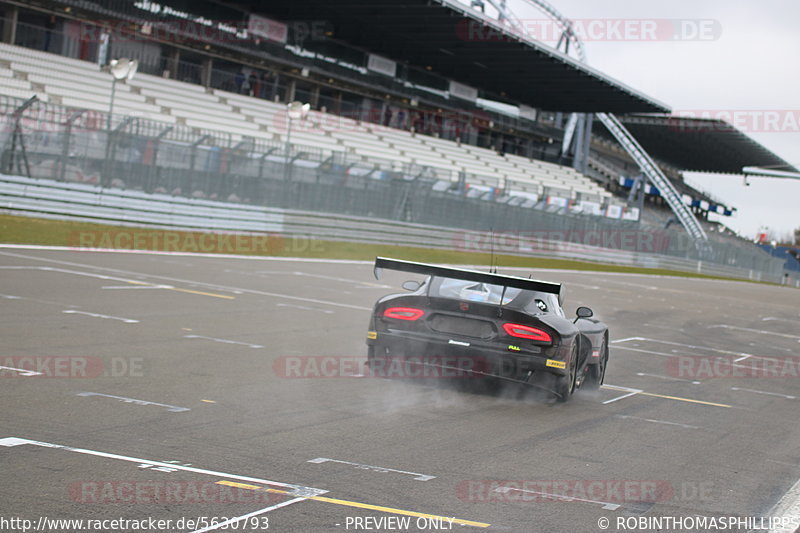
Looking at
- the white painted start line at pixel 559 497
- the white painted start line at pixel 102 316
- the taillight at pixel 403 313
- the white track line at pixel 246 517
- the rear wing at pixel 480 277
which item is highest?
the rear wing at pixel 480 277

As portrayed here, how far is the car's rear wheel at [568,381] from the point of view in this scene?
751cm

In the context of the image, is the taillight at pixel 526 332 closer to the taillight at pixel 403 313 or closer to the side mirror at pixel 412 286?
the taillight at pixel 403 313

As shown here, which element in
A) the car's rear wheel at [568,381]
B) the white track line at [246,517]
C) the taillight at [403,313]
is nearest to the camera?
the white track line at [246,517]

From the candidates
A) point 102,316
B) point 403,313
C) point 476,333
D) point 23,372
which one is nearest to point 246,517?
point 23,372

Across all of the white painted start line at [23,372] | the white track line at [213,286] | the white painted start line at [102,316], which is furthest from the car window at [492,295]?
the white track line at [213,286]

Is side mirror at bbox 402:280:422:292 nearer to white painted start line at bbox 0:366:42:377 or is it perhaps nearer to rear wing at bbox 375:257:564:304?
rear wing at bbox 375:257:564:304

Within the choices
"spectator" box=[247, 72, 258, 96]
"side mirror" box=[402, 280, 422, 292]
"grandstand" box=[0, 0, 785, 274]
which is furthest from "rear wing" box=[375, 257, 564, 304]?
"spectator" box=[247, 72, 258, 96]

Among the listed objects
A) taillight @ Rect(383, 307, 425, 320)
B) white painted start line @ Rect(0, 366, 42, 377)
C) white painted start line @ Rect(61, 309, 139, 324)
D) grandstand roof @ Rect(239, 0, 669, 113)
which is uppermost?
grandstand roof @ Rect(239, 0, 669, 113)

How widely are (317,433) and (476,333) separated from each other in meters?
2.03

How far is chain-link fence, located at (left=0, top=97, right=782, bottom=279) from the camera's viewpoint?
21.6 metres

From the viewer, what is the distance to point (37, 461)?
4609mm

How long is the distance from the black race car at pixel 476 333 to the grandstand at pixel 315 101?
16104 mm

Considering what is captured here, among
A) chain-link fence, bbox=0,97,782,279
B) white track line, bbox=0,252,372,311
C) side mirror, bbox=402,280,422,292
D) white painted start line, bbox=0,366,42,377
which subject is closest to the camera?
white painted start line, bbox=0,366,42,377

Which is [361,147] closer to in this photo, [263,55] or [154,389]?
[263,55]
